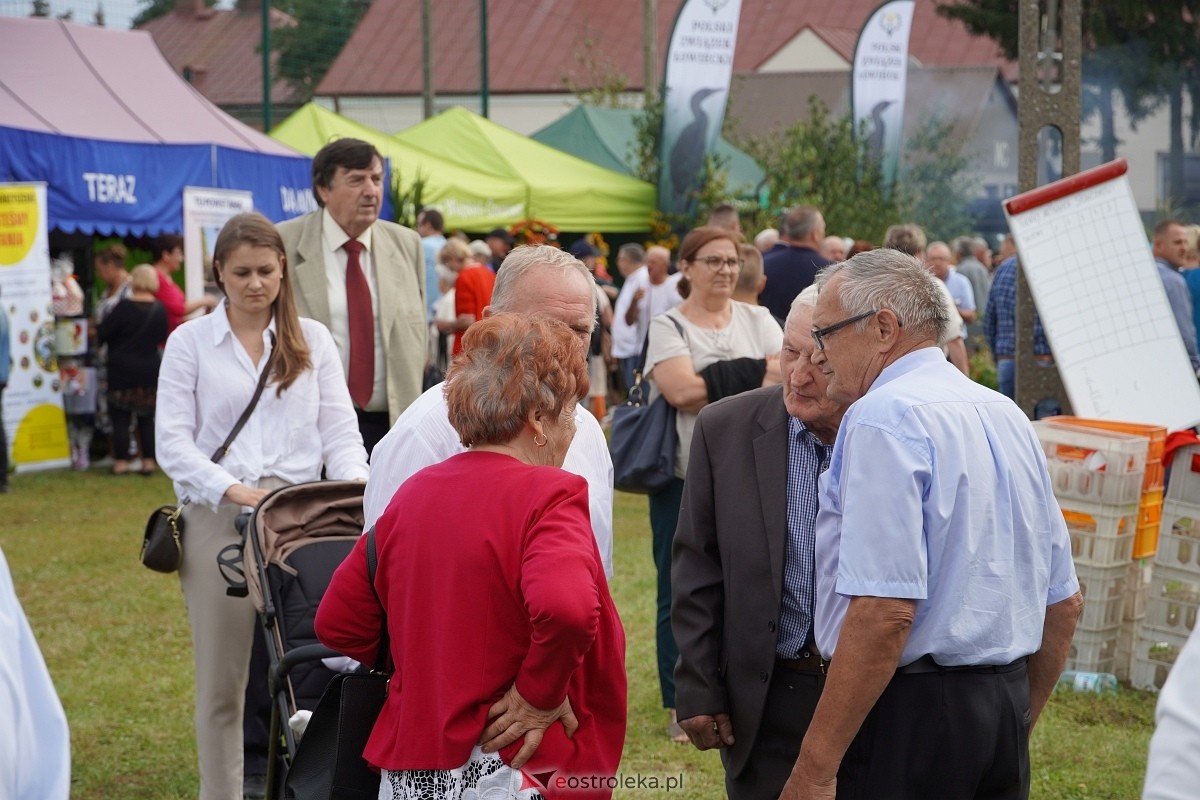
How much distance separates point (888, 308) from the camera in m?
2.79

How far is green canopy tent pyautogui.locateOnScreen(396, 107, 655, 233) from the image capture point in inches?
758

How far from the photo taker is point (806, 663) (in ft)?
10.3

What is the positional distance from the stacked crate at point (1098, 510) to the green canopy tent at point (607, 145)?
51.6 feet

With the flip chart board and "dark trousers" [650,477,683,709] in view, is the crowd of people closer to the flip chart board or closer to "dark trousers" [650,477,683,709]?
"dark trousers" [650,477,683,709]

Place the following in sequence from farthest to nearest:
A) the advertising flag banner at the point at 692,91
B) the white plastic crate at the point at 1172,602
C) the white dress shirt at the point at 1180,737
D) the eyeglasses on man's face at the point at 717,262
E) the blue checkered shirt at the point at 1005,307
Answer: the advertising flag banner at the point at 692,91, the blue checkered shirt at the point at 1005,307, the white plastic crate at the point at 1172,602, the eyeglasses on man's face at the point at 717,262, the white dress shirt at the point at 1180,737

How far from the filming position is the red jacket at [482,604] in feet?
7.75

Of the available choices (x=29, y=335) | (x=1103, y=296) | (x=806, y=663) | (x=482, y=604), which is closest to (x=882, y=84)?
(x=29, y=335)

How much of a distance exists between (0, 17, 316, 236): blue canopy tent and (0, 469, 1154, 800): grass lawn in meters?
3.86

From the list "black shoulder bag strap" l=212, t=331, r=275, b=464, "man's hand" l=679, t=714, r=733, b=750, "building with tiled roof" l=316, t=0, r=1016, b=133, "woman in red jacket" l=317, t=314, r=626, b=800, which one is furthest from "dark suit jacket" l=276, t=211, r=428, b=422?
"building with tiled roof" l=316, t=0, r=1016, b=133

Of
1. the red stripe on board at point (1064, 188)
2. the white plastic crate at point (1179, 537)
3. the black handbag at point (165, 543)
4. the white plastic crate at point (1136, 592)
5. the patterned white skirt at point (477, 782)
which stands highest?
the red stripe on board at point (1064, 188)

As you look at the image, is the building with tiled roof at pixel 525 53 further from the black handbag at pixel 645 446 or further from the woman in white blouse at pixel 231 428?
the woman in white blouse at pixel 231 428

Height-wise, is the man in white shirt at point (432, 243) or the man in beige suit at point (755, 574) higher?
the man in white shirt at point (432, 243)

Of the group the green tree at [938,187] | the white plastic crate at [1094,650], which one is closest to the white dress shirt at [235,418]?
the white plastic crate at [1094,650]

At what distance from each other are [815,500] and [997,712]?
66 cm
